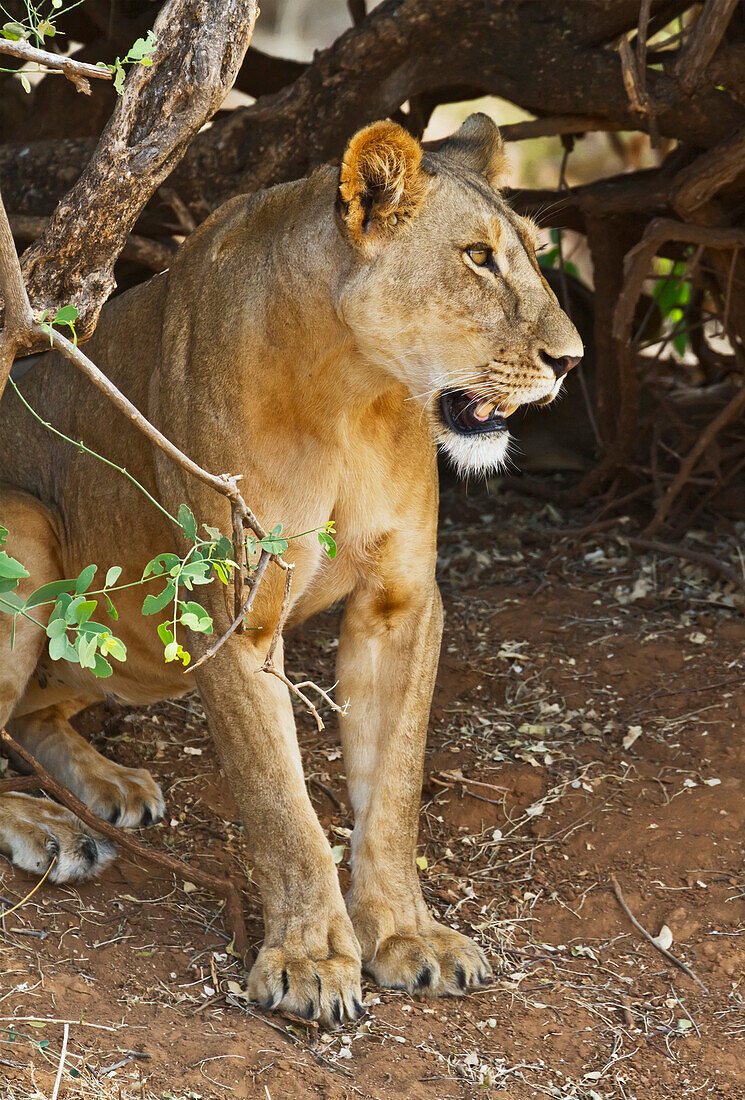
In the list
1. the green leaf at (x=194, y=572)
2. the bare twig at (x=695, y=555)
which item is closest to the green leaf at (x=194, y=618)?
the green leaf at (x=194, y=572)

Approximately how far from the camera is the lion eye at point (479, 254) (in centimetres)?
272

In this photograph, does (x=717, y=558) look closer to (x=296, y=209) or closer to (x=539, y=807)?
(x=539, y=807)

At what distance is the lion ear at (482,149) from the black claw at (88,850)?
1924 millimetres

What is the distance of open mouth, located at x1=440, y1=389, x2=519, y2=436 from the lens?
279cm

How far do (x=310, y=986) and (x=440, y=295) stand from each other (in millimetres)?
1483

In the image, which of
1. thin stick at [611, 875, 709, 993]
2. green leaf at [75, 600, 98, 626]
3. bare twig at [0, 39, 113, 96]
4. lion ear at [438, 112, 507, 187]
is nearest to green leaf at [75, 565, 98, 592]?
green leaf at [75, 600, 98, 626]

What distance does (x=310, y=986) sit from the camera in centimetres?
268

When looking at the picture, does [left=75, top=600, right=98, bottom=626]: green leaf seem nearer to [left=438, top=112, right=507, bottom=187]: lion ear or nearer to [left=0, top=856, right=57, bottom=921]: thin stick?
[left=0, top=856, right=57, bottom=921]: thin stick

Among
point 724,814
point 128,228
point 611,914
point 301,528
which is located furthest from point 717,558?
point 128,228

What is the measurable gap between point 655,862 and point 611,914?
21 cm

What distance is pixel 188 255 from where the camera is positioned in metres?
3.17

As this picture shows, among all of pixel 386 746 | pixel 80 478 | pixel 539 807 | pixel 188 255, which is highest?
pixel 188 255

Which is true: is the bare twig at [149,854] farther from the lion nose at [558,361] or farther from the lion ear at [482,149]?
the lion ear at [482,149]

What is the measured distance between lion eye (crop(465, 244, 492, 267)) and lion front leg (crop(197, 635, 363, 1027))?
38.0 inches
